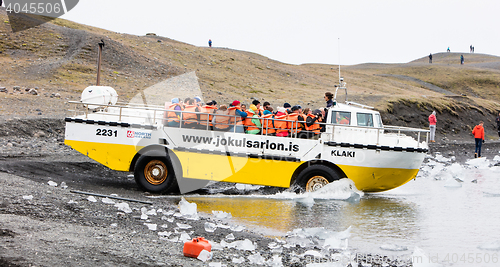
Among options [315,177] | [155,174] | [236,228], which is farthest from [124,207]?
[315,177]

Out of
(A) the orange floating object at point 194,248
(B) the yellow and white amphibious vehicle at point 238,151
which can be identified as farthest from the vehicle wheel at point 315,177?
(A) the orange floating object at point 194,248

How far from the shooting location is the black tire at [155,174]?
9.15m

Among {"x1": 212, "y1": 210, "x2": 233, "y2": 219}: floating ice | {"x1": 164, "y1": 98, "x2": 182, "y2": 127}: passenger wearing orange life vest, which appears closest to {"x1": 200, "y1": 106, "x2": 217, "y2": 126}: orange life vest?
{"x1": 164, "y1": 98, "x2": 182, "y2": 127}: passenger wearing orange life vest

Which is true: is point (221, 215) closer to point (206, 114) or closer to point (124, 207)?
point (124, 207)

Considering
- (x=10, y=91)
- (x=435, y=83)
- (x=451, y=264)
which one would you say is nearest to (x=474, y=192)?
(x=451, y=264)

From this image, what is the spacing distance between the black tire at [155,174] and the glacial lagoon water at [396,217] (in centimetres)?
59

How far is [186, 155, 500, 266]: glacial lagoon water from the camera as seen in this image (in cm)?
646

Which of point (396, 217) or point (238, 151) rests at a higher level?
point (238, 151)

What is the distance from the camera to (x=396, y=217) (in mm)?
8344

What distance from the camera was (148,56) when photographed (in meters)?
36.7

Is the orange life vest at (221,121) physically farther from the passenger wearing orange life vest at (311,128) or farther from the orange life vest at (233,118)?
the passenger wearing orange life vest at (311,128)

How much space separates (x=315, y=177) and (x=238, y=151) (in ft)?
5.24

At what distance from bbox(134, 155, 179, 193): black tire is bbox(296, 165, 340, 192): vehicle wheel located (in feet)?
8.37

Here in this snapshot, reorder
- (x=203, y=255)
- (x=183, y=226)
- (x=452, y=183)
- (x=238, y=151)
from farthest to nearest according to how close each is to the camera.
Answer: (x=452, y=183) → (x=238, y=151) → (x=183, y=226) → (x=203, y=255)
